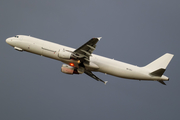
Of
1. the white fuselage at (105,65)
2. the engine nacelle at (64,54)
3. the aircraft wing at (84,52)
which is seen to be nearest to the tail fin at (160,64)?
the white fuselage at (105,65)

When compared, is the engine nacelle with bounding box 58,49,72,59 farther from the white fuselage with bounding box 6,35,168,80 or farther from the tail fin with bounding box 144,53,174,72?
the tail fin with bounding box 144,53,174,72

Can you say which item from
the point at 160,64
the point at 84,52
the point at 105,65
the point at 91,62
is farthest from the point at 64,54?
the point at 160,64

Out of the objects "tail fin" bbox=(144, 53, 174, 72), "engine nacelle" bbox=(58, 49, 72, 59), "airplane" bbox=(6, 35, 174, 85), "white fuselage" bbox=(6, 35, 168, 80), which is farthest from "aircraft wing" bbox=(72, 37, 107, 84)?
"tail fin" bbox=(144, 53, 174, 72)

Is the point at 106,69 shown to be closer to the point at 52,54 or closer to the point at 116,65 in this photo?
the point at 116,65

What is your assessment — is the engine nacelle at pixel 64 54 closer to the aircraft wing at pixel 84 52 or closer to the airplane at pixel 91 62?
the airplane at pixel 91 62

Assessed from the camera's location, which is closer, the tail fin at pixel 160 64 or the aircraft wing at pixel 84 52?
the aircraft wing at pixel 84 52

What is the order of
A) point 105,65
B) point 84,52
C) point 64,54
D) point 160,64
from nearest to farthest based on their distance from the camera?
1. point 64,54
2. point 84,52
3. point 105,65
4. point 160,64

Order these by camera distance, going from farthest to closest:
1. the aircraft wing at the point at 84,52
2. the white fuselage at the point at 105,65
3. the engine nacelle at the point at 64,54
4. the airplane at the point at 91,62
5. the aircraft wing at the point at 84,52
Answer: the white fuselage at the point at 105,65 < the airplane at the point at 91,62 < the engine nacelle at the point at 64,54 < the aircraft wing at the point at 84,52 < the aircraft wing at the point at 84,52

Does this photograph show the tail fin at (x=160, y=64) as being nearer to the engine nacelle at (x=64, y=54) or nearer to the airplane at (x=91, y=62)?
the airplane at (x=91, y=62)

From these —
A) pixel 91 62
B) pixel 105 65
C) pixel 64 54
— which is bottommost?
pixel 105 65

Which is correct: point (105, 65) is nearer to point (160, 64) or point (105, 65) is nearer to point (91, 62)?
point (91, 62)

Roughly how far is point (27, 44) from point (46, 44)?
339cm

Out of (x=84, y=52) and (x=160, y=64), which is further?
(x=160, y=64)

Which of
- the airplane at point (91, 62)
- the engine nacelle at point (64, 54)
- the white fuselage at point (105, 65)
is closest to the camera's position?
the engine nacelle at point (64, 54)
